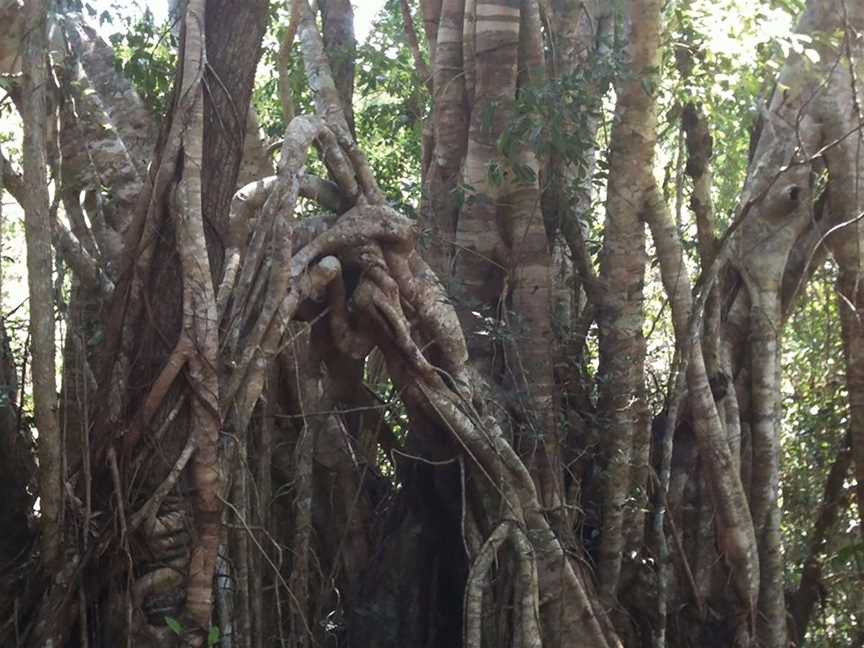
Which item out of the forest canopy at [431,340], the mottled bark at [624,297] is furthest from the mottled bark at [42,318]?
the mottled bark at [624,297]

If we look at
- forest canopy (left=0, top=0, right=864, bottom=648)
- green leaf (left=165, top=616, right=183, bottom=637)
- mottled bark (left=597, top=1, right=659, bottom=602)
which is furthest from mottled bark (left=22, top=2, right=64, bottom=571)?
mottled bark (left=597, top=1, right=659, bottom=602)

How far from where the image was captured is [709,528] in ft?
19.9

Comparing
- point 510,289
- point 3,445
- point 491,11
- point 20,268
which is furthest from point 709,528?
point 20,268

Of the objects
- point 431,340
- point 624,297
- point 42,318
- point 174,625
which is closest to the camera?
point 174,625

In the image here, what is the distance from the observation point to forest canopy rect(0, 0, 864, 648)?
4.48 metres

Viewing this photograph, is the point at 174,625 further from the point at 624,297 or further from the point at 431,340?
the point at 624,297

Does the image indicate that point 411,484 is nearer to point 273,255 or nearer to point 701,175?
point 273,255

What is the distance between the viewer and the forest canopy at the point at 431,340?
176 inches

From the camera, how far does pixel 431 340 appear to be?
16.9 feet

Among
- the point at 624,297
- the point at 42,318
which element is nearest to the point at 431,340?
the point at 624,297

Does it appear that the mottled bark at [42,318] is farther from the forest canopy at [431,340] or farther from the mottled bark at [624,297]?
the mottled bark at [624,297]

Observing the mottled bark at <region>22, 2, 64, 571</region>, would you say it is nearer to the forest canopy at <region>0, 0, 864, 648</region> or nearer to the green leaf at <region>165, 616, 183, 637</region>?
the forest canopy at <region>0, 0, 864, 648</region>

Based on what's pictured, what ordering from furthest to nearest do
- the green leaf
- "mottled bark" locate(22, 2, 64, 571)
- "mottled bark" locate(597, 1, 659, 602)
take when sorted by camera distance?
"mottled bark" locate(597, 1, 659, 602)
"mottled bark" locate(22, 2, 64, 571)
the green leaf

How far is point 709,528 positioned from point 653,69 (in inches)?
82.8
